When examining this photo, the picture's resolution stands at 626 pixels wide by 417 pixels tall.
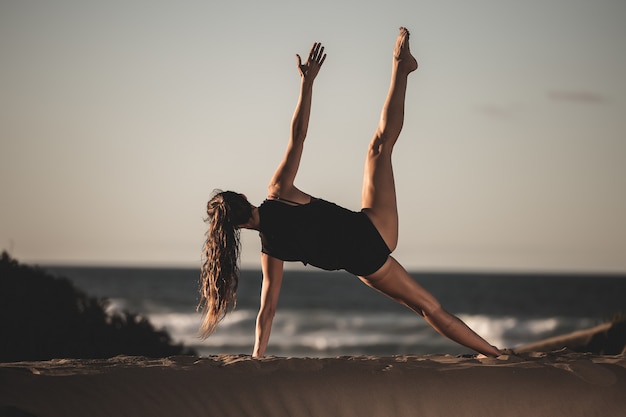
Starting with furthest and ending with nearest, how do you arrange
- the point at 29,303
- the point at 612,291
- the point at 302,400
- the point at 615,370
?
the point at 612,291
the point at 29,303
the point at 615,370
the point at 302,400

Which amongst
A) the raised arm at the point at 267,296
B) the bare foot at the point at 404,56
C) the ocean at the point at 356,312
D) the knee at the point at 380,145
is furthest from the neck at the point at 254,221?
the ocean at the point at 356,312

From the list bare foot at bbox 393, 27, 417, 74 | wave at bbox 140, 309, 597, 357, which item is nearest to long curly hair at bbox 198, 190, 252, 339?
bare foot at bbox 393, 27, 417, 74

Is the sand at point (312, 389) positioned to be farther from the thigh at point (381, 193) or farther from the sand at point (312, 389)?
the thigh at point (381, 193)

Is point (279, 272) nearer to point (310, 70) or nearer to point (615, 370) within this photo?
point (310, 70)

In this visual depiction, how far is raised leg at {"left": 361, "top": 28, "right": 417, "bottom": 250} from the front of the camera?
5.81 meters

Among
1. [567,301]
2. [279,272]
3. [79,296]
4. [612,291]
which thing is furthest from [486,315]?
[279,272]

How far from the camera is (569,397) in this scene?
4.87 meters

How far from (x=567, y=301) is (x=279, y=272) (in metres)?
45.8

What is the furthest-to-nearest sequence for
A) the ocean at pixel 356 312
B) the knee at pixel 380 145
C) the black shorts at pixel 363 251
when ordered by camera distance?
the ocean at pixel 356 312
the knee at pixel 380 145
the black shorts at pixel 363 251

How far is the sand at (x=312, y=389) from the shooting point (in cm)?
463

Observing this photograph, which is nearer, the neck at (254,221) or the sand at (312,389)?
the sand at (312,389)

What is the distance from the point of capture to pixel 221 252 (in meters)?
5.72

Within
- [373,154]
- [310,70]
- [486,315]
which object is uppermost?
[310,70]

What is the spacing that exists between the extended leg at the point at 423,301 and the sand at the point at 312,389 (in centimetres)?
59
